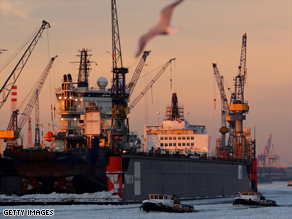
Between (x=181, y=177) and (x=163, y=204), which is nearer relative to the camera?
(x=163, y=204)

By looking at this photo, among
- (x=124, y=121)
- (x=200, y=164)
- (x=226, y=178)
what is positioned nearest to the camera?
(x=124, y=121)

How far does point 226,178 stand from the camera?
113 metres

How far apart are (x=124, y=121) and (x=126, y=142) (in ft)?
10.5

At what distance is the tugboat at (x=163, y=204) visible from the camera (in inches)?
2734

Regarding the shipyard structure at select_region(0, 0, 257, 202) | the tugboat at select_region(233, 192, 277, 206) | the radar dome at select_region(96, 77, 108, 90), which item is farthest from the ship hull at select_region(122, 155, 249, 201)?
the radar dome at select_region(96, 77, 108, 90)

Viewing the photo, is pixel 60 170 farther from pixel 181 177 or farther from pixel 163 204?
pixel 181 177

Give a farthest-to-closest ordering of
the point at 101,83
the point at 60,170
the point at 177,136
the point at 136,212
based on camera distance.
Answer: the point at 177,136 < the point at 101,83 < the point at 60,170 < the point at 136,212

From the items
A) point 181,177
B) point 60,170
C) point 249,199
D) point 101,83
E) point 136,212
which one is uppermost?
point 101,83

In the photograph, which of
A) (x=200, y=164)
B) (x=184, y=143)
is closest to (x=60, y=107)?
(x=200, y=164)

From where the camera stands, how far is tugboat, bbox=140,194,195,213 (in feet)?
228

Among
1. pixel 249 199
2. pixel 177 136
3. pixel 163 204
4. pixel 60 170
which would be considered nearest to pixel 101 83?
pixel 60 170

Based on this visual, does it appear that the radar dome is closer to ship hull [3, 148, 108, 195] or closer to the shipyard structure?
the shipyard structure

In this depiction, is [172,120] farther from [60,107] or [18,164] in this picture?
[18,164]

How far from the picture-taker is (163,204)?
70.7 meters
